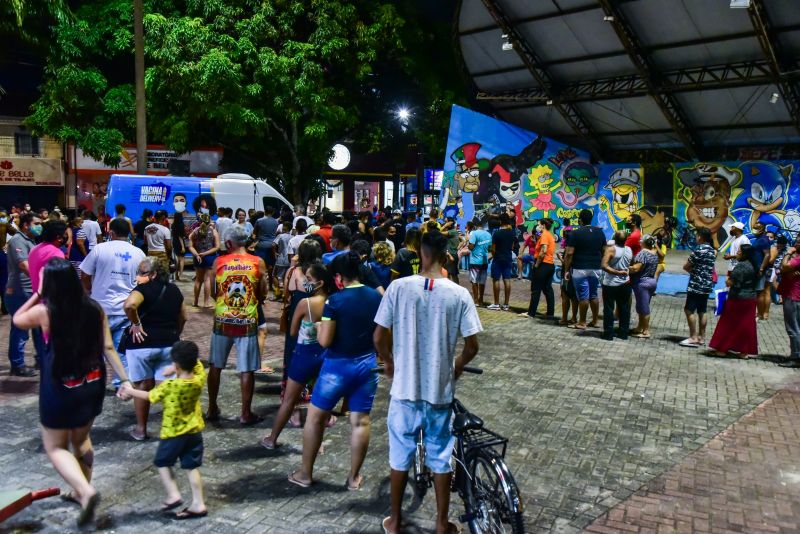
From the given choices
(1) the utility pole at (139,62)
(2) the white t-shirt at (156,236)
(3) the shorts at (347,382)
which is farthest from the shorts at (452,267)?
(1) the utility pole at (139,62)

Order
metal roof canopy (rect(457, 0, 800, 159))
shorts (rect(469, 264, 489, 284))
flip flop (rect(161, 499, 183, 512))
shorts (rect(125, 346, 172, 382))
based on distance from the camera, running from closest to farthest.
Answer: flip flop (rect(161, 499, 183, 512))
shorts (rect(125, 346, 172, 382))
shorts (rect(469, 264, 489, 284))
metal roof canopy (rect(457, 0, 800, 159))

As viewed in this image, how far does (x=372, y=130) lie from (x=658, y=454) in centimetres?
2124

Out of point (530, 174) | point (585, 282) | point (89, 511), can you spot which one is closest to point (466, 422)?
point (89, 511)

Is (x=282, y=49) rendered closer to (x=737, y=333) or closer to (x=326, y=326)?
(x=737, y=333)

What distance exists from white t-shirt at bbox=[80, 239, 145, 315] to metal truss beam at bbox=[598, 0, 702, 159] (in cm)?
1465

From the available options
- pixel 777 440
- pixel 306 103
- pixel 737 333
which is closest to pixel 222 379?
pixel 777 440

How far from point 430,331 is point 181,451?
1.87 meters

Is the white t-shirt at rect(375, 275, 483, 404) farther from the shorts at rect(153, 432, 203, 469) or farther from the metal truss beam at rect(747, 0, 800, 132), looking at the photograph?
the metal truss beam at rect(747, 0, 800, 132)

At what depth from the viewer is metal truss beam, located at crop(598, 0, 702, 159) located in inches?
698

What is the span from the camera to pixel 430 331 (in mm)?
4145

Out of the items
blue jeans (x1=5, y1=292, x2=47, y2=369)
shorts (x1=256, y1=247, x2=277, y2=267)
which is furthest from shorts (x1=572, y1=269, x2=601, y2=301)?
blue jeans (x1=5, y1=292, x2=47, y2=369)

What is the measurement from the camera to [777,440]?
6480 millimetres

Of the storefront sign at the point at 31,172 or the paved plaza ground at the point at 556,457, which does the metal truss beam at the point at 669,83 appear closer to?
the paved plaza ground at the point at 556,457

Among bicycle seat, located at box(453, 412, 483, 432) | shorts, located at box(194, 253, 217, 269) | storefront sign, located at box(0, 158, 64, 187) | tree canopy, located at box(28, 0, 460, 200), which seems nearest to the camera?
bicycle seat, located at box(453, 412, 483, 432)
